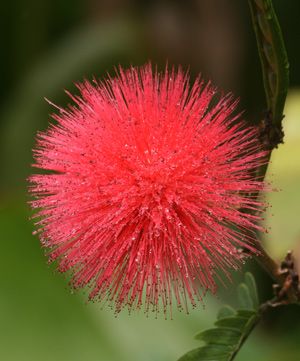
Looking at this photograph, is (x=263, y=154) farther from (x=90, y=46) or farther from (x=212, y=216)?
(x=90, y=46)

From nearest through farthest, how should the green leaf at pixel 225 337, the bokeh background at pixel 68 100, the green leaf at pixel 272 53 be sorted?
the green leaf at pixel 272 53
the green leaf at pixel 225 337
the bokeh background at pixel 68 100

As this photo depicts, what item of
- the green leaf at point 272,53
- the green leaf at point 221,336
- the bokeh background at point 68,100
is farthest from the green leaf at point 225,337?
the bokeh background at point 68,100

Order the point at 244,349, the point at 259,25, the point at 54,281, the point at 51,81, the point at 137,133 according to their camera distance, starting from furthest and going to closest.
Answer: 1. the point at 51,81
2. the point at 54,281
3. the point at 244,349
4. the point at 137,133
5. the point at 259,25

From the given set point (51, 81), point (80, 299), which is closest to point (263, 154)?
point (80, 299)

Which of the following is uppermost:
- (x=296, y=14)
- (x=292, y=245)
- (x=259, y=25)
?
(x=296, y=14)

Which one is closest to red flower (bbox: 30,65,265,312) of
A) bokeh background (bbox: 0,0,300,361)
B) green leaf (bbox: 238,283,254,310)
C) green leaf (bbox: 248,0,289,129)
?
green leaf (bbox: 248,0,289,129)

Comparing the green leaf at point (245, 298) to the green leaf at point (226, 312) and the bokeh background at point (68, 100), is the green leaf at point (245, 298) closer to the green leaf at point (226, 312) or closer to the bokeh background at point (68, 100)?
the green leaf at point (226, 312)

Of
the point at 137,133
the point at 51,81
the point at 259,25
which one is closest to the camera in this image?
the point at 259,25
